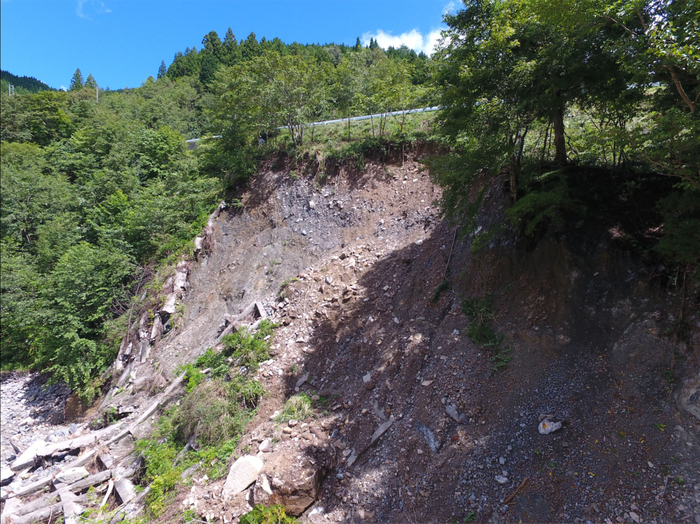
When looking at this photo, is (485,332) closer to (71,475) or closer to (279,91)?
(71,475)

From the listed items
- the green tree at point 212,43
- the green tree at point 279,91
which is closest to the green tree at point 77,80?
the green tree at point 212,43

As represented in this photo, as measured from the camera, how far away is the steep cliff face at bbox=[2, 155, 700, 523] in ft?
13.9

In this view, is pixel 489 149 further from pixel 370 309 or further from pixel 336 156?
pixel 336 156

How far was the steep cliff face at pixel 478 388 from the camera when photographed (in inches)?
166

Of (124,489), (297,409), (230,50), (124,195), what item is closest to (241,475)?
(297,409)

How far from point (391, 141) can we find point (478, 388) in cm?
991

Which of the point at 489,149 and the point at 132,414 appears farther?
the point at 132,414

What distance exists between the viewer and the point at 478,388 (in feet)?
18.7

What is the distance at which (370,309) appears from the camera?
8.72 meters

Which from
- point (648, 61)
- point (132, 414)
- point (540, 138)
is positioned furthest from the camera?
point (132, 414)

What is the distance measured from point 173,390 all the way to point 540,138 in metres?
11.4

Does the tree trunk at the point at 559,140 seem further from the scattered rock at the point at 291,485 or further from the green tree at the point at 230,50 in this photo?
the green tree at the point at 230,50

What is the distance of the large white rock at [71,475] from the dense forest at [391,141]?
3.71m

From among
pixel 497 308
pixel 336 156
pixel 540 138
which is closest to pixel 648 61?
pixel 540 138
